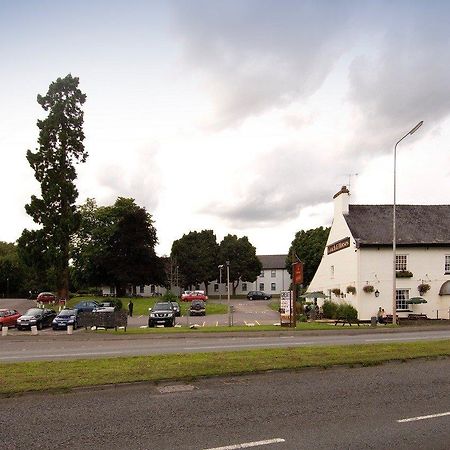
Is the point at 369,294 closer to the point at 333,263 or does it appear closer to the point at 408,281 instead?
the point at 408,281

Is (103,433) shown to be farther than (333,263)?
No

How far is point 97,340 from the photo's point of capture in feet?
83.6

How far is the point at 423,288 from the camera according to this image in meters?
40.6

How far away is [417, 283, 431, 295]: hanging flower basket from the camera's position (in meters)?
40.6

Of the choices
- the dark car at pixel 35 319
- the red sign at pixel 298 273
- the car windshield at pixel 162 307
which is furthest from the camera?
the car windshield at pixel 162 307

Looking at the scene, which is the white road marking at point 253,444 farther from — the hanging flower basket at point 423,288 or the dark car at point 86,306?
the hanging flower basket at point 423,288

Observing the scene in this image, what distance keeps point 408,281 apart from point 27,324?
30.0m

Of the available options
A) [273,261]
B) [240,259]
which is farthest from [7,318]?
[273,261]

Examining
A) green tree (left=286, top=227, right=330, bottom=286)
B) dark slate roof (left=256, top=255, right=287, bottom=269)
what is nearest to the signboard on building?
green tree (left=286, top=227, right=330, bottom=286)

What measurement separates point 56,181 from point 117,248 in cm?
2153

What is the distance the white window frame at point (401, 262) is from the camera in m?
41.5

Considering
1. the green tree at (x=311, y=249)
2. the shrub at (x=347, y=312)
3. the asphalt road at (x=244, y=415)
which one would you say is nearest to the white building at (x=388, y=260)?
the shrub at (x=347, y=312)

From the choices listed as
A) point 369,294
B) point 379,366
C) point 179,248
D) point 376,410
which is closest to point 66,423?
point 376,410

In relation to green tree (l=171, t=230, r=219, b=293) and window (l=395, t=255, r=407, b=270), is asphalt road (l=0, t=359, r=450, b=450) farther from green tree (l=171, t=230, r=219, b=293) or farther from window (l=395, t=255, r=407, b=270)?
green tree (l=171, t=230, r=219, b=293)
